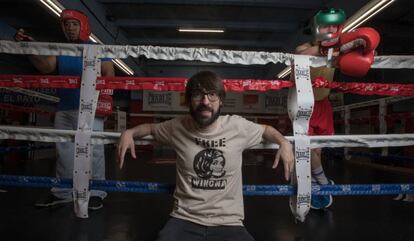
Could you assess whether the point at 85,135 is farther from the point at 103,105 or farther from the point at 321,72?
the point at 321,72

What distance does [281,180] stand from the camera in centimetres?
384

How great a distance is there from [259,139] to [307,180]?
0.39 metres

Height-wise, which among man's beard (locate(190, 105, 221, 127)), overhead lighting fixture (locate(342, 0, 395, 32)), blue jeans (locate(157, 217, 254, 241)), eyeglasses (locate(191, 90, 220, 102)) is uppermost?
overhead lighting fixture (locate(342, 0, 395, 32))

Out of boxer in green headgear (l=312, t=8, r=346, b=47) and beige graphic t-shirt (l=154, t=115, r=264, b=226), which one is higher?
boxer in green headgear (l=312, t=8, r=346, b=47)

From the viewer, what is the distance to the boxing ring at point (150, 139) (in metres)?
1.70

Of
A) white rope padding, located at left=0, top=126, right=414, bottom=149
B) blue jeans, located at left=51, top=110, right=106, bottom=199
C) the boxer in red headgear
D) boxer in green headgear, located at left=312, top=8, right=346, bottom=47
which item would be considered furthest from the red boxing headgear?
boxer in green headgear, located at left=312, top=8, right=346, bottom=47

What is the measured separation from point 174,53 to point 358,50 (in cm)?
104

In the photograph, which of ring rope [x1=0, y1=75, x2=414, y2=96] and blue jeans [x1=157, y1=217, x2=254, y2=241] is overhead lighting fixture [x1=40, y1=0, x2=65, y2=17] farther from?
blue jeans [x1=157, y1=217, x2=254, y2=241]

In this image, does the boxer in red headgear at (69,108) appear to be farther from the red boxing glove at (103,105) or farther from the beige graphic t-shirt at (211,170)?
the beige graphic t-shirt at (211,170)

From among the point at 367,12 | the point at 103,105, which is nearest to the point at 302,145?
the point at 103,105

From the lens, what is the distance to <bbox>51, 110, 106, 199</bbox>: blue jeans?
223cm

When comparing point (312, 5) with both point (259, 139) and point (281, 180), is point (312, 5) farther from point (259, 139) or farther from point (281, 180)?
point (259, 139)

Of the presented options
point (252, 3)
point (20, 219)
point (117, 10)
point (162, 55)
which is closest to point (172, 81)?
point (162, 55)

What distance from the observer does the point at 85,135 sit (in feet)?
5.61
